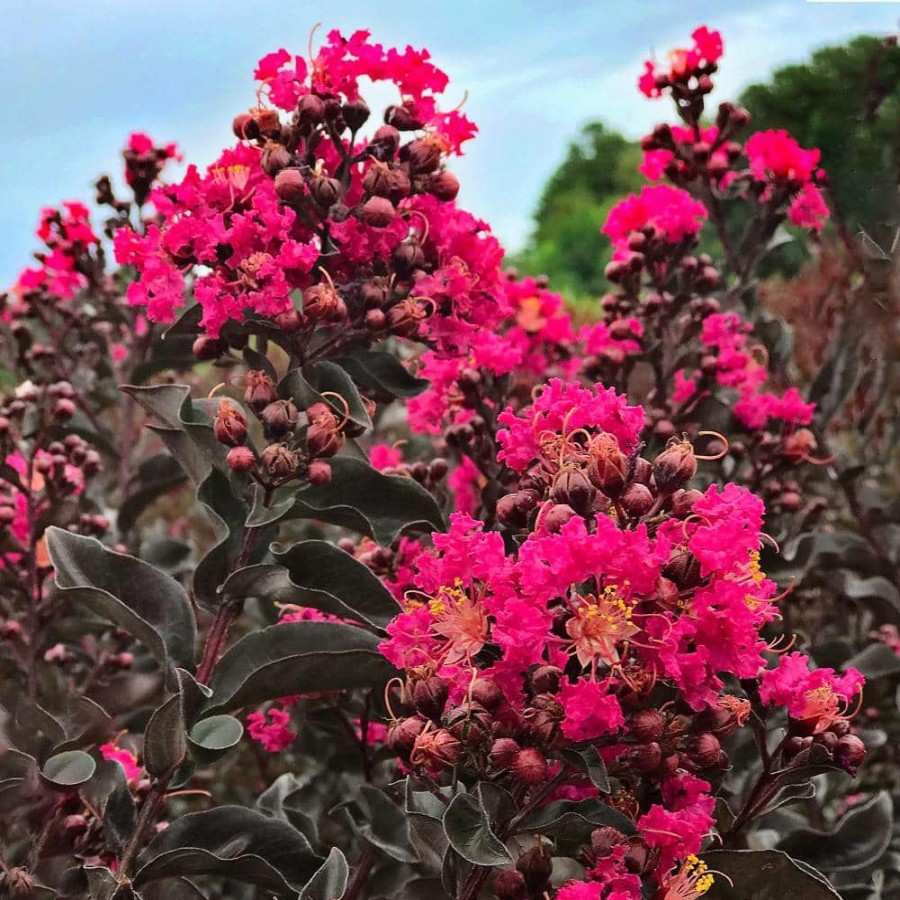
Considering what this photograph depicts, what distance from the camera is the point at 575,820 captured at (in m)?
0.98

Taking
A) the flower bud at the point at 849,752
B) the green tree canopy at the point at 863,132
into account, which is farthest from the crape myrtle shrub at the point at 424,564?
the green tree canopy at the point at 863,132

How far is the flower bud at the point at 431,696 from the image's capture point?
1.00m

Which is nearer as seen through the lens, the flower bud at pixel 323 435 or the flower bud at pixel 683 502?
the flower bud at pixel 683 502

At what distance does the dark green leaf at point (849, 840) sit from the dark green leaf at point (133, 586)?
2.70ft

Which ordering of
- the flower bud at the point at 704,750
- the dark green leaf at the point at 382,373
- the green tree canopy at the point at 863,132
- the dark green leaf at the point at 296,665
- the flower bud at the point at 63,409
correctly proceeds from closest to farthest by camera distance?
the flower bud at the point at 704,750 → the dark green leaf at the point at 296,665 → the dark green leaf at the point at 382,373 → the flower bud at the point at 63,409 → the green tree canopy at the point at 863,132

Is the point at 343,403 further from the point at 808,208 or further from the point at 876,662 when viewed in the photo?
the point at 808,208

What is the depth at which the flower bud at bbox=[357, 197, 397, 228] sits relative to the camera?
4.29 ft

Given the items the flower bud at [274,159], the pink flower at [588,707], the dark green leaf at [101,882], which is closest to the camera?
the pink flower at [588,707]

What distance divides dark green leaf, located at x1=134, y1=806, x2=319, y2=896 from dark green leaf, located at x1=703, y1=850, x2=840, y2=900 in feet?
1.55

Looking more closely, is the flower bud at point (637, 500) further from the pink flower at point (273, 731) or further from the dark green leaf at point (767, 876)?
the pink flower at point (273, 731)

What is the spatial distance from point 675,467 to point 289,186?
58cm

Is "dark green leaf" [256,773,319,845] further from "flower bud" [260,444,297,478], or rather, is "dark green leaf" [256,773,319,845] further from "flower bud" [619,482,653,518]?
"flower bud" [619,482,653,518]

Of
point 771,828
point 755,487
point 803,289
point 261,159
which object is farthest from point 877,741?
point 803,289

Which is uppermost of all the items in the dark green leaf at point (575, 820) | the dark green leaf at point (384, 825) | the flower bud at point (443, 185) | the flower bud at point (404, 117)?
the flower bud at point (404, 117)
